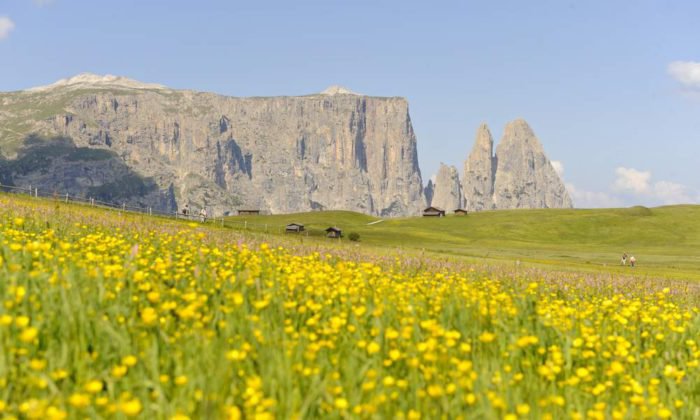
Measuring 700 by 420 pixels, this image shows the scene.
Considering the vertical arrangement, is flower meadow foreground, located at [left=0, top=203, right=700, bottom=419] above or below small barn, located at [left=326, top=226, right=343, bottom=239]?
above

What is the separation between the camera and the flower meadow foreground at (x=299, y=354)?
5.64 m

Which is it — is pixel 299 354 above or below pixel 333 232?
above

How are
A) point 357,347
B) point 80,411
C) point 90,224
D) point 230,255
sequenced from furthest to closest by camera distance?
point 90,224 < point 230,255 < point 357,347 < point 80,411

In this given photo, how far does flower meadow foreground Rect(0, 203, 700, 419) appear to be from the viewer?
5.64m

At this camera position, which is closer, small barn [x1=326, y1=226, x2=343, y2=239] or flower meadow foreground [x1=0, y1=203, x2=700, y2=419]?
flower meadow foreground [x1=0, y1=203, x2=700, y2=419]

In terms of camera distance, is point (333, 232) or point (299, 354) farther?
point (333, 232)

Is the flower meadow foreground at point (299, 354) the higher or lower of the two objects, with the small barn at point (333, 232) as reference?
higher

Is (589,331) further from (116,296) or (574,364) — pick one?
(116,296)

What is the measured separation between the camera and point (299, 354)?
664 centimetres

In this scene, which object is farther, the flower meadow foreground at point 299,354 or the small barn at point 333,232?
the small barn at point 333,232

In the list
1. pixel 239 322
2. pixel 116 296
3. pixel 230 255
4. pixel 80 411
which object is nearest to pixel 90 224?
pixel 230 255

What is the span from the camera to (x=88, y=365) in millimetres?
6570

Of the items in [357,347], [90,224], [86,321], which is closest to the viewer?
[86,321]

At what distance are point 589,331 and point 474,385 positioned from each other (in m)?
3.66
